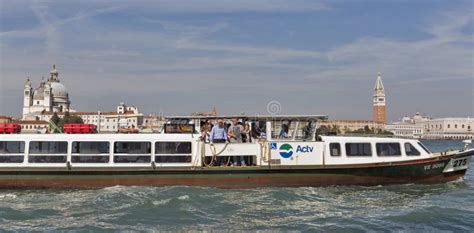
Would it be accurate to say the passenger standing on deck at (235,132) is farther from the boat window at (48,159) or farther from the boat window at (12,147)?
the boat window at (12,147)

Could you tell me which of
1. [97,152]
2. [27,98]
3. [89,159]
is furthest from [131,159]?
[27,98]

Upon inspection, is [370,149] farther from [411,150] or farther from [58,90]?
[58,90]

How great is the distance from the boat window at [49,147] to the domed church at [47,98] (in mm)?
168776

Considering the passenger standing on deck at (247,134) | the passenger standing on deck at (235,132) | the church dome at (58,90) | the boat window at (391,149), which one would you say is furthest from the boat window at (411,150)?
the church dome at (58,90)

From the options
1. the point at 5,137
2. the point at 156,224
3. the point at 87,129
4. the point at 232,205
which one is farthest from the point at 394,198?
the point at 5,137

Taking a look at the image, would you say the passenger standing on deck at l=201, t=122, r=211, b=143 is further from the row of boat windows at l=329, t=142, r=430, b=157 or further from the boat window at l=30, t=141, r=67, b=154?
the boat window at l=30, t=141, r=67, b=154

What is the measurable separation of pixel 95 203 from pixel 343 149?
28.0 feet

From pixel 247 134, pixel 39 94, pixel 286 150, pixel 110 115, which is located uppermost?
pixel 39 94

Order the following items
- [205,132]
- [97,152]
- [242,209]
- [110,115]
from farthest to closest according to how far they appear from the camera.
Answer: [110,115], [205,132], [97,152], [242,209]

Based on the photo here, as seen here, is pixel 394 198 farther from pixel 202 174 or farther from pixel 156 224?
pixel 156 224

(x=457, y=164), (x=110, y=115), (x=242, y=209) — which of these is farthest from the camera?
(x=110, y=115)

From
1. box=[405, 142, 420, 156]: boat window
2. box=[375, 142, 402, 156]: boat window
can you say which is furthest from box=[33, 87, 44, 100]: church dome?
box=[405, 142, 420, 156]: boat window

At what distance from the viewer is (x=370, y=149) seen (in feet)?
62.1

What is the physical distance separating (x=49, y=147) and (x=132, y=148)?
2865 millimetres
